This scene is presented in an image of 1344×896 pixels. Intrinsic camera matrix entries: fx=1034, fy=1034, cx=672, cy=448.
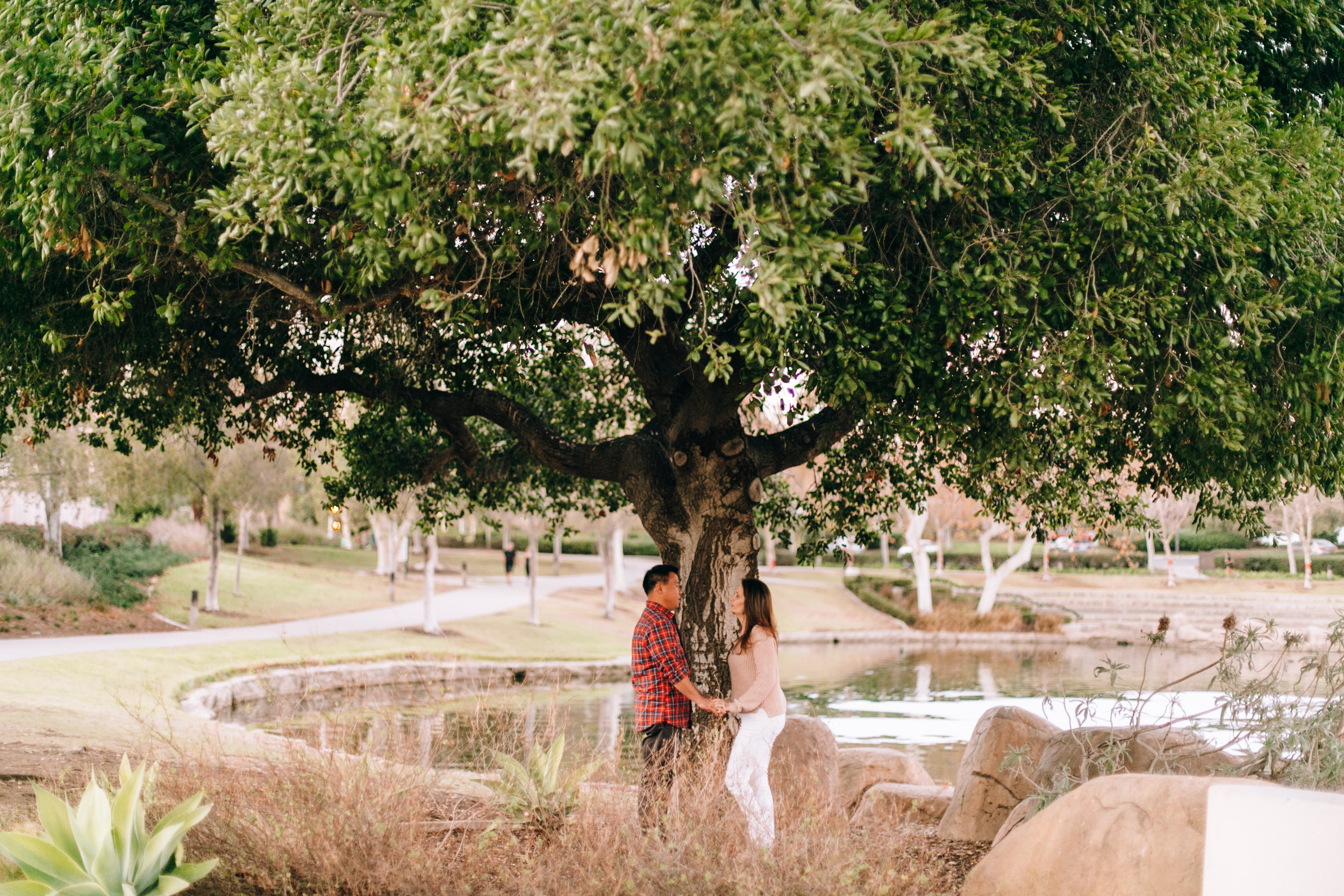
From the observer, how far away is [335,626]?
1104 inches

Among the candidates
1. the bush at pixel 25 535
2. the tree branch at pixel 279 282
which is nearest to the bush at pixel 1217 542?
the bush at pixel 25 535

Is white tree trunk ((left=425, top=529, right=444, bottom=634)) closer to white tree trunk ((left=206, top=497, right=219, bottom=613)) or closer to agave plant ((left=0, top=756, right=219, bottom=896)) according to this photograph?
white tree trunk ((left=206, top=497, right=219, bottom=613))

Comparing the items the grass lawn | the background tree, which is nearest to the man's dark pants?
the grass lawn

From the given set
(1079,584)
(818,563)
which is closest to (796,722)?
(1079,584)

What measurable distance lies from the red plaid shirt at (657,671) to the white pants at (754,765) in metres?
0.50

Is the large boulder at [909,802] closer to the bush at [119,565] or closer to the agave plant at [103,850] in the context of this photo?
the agave plant at [103,850]

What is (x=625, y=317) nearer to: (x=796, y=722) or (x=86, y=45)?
(x=86, y=45)

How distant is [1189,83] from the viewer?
625 cm

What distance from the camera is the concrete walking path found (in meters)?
20.1

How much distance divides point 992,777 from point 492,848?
4536mm

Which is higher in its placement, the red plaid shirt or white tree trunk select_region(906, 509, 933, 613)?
the red plaid shirt

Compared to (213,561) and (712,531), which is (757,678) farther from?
(213,561)

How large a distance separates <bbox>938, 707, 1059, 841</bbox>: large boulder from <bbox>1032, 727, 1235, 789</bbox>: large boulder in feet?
1.72

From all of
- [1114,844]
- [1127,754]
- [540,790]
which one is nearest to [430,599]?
[540,790]
